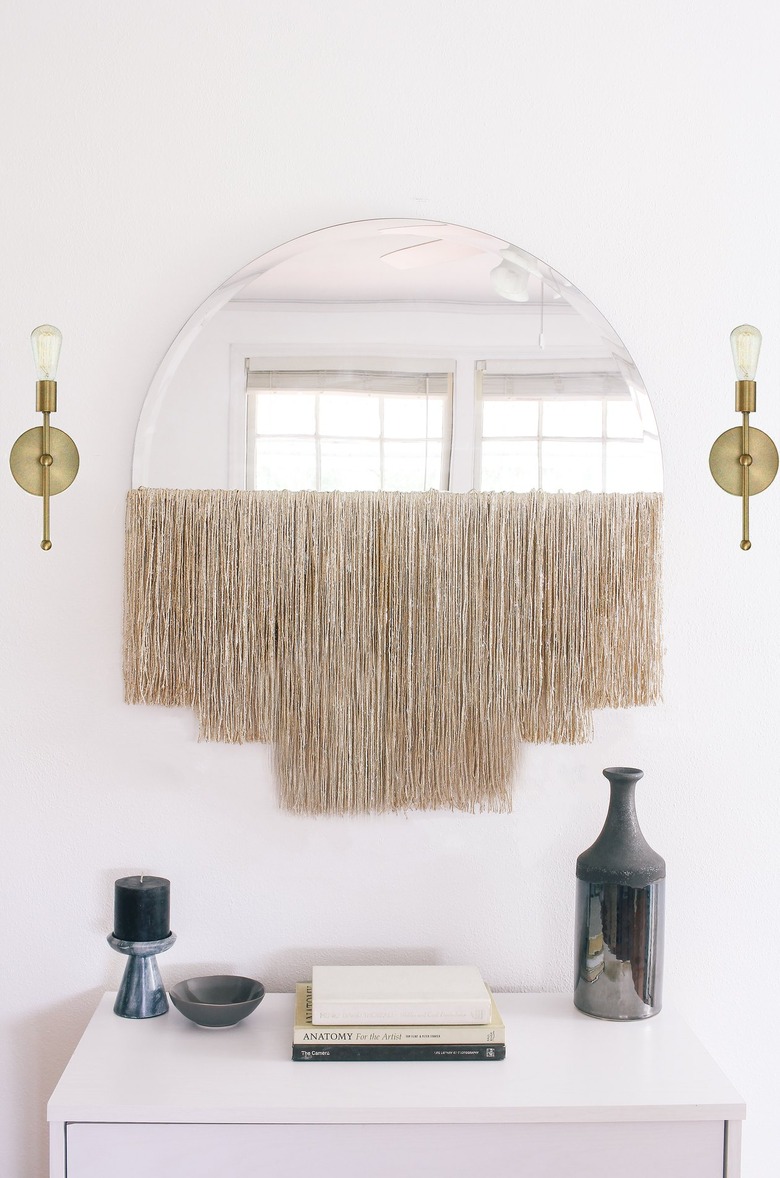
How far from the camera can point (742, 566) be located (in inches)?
56.8

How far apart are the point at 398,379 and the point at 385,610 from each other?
1.08 feet

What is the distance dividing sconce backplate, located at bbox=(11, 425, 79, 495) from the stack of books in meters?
0.74

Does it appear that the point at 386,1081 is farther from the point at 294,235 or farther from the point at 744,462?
the point at 294,235

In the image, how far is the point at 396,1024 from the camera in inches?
47.2

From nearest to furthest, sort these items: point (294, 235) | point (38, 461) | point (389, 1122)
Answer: point (389, 1122) → point (38, 461) → point (294, 235)

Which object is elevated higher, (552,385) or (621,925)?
(552,385)

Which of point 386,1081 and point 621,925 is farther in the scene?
point 621,925

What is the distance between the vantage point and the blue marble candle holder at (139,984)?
129 cm

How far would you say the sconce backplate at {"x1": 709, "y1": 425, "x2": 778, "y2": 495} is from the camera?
50.8 inches

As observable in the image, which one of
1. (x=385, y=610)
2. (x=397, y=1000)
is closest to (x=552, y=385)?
(x=385, y=610)

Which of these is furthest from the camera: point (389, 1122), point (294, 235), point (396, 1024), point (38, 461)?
point (294, 235)

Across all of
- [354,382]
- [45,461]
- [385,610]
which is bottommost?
[385,610]

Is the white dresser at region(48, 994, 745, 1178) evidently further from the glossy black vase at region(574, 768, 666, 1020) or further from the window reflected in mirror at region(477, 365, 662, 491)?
the window reflected in mirror at region(477, 365, 662, 491)

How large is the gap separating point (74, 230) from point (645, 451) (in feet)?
2.87
